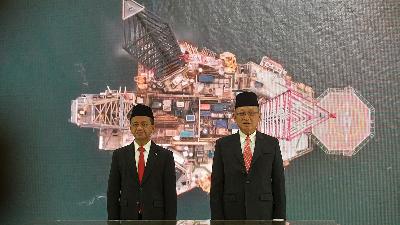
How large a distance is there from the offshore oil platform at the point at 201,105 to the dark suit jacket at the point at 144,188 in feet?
4.39

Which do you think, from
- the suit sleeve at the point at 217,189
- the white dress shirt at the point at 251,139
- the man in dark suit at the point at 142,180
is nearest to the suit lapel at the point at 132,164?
the man in dark suit at the point at 142,180

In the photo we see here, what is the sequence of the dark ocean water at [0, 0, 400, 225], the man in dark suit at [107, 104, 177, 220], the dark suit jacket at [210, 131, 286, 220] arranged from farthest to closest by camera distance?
1. the dark ocean water at [0, 0, 400, 225]
2. the man in dark suit at [107, 104, 177, 220]
3. the dark suit jacket at [210, 131, 286, 220]

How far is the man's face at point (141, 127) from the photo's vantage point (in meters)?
2.72

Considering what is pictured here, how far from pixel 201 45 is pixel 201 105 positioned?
0.51 meters

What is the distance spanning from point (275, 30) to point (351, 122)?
1.01m

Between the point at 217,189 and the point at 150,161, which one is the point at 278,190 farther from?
the point at 150,161

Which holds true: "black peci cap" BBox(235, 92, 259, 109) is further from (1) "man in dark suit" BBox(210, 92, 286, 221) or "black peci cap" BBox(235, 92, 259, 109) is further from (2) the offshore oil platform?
(2) the offshore oil platform

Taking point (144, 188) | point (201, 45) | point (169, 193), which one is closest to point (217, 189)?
point (169, 193)

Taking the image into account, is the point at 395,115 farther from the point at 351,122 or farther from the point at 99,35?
the point at 99,35

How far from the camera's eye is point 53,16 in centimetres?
429

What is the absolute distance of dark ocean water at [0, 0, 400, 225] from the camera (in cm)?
401

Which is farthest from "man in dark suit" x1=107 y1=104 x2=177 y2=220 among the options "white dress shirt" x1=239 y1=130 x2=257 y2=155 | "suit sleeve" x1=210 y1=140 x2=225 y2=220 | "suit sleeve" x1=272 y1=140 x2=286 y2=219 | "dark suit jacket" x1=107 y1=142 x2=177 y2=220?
"suit sleeve" x1=272 y1=140 x2=286 y2=219

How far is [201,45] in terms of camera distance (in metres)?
4.10

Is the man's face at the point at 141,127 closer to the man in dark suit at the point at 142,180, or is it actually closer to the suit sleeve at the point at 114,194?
the man in dark suit at the point at 142,180
